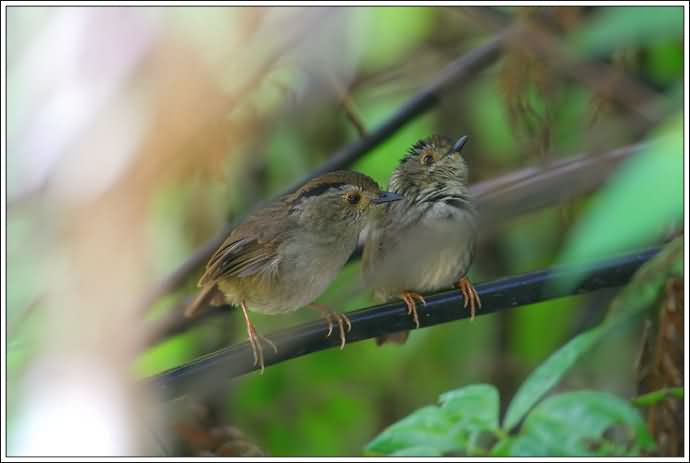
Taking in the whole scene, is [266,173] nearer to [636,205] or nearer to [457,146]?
[457,146]

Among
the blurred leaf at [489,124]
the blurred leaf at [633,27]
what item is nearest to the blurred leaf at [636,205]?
the blurred leaf at [633,27]

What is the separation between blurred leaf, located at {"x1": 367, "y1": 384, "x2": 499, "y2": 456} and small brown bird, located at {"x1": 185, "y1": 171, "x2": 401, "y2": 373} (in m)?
0.15

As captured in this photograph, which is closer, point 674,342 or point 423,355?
point 674,342

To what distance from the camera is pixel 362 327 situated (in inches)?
34.3

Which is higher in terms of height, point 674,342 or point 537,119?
point 537,119

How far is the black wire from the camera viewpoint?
0.87 m

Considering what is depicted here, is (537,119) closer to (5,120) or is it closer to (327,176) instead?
(327,176)

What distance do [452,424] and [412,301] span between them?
0.49 ft

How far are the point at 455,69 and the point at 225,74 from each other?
53 cm

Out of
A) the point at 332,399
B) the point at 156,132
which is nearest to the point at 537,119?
the point at 156,132

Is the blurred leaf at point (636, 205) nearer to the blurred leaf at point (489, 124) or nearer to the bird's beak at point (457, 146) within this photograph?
the bird's beak at point (457, 146)

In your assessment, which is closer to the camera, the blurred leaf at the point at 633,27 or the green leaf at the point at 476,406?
→ the blurred leaf at the point at 633,27

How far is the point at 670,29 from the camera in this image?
807 millimetres

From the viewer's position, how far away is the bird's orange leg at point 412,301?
874mm
